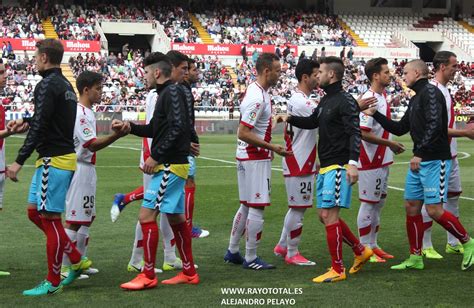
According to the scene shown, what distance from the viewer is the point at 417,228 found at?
951 centimetres

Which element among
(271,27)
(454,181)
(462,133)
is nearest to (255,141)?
(462,133)

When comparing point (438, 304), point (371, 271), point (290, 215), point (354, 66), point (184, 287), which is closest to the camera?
point (438, 304)

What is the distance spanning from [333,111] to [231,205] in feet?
22.6

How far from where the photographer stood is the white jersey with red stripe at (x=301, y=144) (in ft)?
32.6

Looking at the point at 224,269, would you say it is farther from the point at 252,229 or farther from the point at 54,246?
the point at 54,246

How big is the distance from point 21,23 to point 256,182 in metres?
Result: 46.5

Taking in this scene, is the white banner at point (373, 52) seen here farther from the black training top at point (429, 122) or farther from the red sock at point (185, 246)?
the red sock at point (185, 246)

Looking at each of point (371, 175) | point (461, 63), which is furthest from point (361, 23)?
point (371, 175)

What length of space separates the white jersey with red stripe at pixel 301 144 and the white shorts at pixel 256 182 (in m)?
0.46

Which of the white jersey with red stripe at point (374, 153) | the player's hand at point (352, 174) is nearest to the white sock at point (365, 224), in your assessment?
the white jersey with red stripe at point (374, 153)

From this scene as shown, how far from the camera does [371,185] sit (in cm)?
1029

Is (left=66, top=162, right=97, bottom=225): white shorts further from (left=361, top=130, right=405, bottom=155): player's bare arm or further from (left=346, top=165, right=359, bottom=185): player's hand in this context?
(left=361, top=130, right=405, bottom=155): player's bare arm

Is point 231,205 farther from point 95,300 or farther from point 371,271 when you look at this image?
point 95,300

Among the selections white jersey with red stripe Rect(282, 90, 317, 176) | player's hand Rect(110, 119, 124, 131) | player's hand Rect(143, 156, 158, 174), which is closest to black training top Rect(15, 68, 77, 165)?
player's hand Rect(110, 119, 124, 131)
